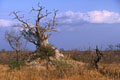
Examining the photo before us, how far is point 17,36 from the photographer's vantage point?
22328mm

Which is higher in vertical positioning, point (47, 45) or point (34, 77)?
point (47, 45)

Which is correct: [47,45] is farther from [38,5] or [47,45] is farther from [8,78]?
[8,78]

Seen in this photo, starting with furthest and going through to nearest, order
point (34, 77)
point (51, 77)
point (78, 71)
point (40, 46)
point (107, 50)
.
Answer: point (107, 50), point (40, 46), point (78, 71), point (51, 77), point (34, 77)

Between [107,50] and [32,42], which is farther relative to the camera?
[107,50]

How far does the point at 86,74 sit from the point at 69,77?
0.88 meters

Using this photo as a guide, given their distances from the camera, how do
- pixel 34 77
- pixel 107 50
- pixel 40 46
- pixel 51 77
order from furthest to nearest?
pixel 107 50, pixel 40 46, pixel 51 77, pixel 34 77

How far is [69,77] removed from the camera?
904 cm

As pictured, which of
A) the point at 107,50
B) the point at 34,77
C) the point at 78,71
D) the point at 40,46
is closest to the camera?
the point at 34,77

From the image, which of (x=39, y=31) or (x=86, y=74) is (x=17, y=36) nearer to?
(x=39, y=31)

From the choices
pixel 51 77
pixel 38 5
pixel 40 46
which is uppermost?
pixel 38 5

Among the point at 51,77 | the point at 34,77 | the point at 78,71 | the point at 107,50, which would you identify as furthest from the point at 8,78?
the point at 107,50

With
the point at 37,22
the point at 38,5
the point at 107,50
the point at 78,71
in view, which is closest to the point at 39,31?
the point at 37,22

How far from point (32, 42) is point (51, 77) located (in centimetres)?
1348

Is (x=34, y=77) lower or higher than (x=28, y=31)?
lower
